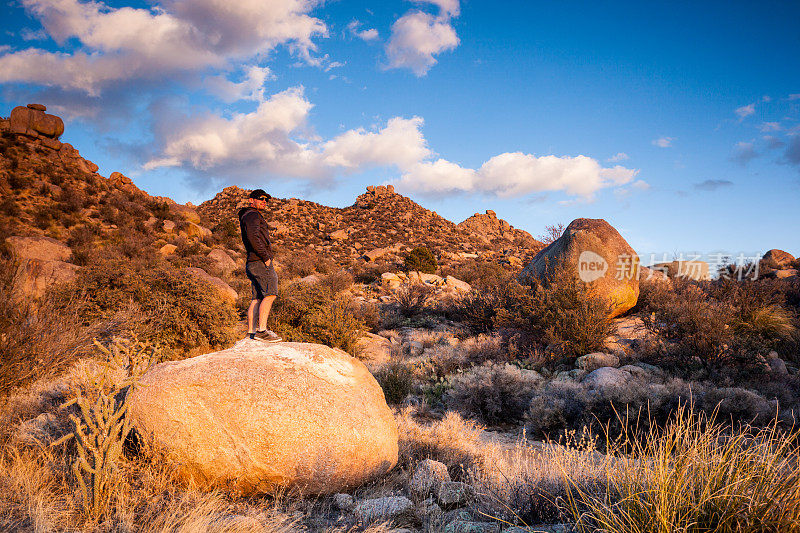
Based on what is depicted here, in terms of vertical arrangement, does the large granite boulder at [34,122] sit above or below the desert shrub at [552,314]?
above

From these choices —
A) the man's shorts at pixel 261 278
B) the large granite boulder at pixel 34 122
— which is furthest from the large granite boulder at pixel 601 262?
the large granite boulder at pixel 34 122

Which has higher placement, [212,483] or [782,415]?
[782,415]

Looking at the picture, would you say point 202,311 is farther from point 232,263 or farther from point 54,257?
point 232,263

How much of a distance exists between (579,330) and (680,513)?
22.5 feet

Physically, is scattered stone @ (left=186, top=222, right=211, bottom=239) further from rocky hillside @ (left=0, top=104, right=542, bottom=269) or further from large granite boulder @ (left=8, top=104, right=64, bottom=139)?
large granite boulder @ (left=8, top=104, right=64, bottom=139)

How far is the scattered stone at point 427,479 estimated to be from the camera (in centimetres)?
361

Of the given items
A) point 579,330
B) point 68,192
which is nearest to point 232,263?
point 68,192

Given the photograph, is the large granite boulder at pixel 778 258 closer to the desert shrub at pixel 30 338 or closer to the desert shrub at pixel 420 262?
the desert shrub at pixel 420 262

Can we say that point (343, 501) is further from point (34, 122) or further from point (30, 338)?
point (34, 122)

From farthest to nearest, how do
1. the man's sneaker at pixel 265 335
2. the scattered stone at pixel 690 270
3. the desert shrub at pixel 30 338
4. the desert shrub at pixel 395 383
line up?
the scattered stone at pixel 690 270, the desert shrub at pixel 395 383, the man's sneaker at pixel 265 335, the desert shrub at pixel 30 338

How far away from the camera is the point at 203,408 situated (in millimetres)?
3643

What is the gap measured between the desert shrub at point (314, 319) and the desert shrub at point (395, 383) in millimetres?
2003

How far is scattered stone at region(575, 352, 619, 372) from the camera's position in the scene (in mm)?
7707

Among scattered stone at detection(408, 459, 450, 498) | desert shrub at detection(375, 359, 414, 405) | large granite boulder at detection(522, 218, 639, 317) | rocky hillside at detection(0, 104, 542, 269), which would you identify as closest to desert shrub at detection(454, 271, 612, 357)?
large granite boulder at detection(522, 218, 639, 317)
